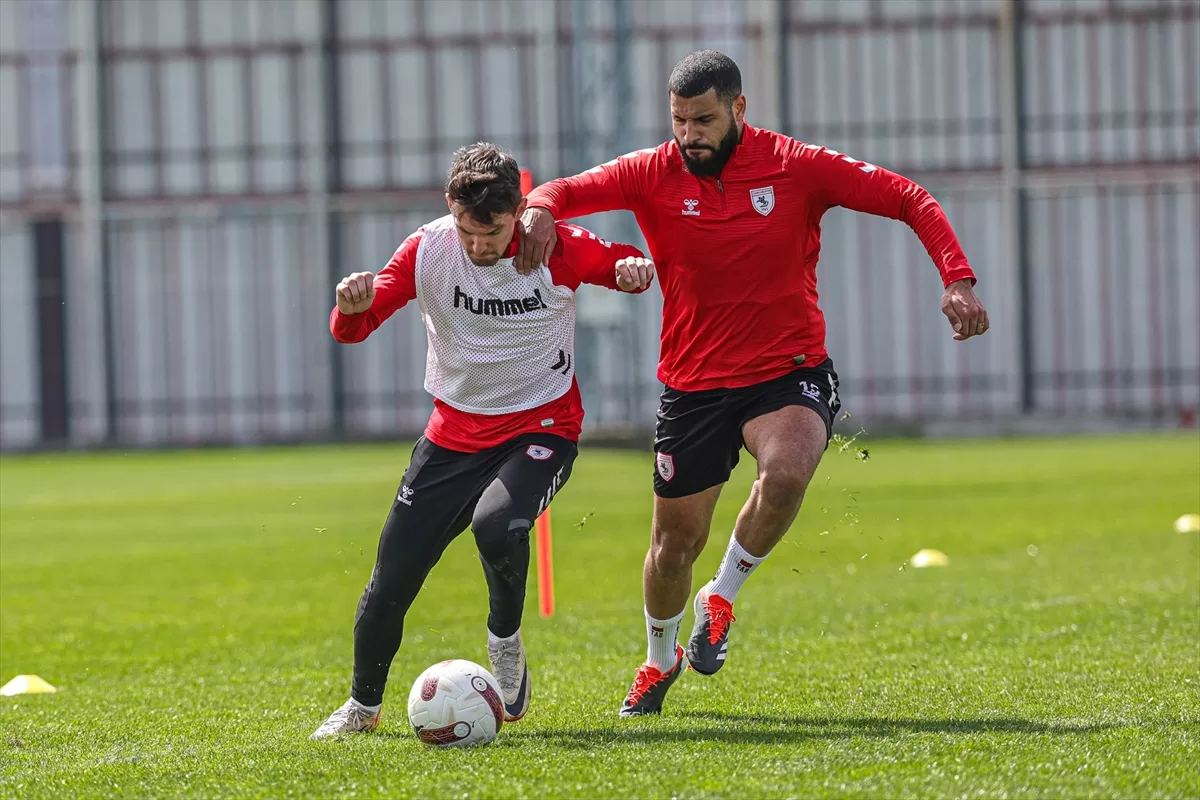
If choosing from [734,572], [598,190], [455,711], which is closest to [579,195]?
[598,190]

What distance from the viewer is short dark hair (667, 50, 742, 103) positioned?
18.8ft

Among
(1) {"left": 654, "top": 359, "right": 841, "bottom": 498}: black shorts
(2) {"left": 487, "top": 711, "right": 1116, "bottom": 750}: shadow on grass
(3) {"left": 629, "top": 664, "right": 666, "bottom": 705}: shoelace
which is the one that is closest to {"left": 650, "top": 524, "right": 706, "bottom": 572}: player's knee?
(1) {"left": 654, "top": 359, "right": 841, "bottom": 498}: black shorts

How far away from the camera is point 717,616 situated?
580 cm

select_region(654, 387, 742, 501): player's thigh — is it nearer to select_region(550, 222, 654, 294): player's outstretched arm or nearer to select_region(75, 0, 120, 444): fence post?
select_region(550, 222, 654, 294): player's outstretched arm

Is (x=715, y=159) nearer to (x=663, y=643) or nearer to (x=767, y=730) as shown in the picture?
(x=663, y=643)

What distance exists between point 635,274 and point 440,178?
28178 millimetres

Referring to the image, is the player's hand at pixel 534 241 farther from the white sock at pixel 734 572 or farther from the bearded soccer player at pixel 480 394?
the white sock at pixel 734 572

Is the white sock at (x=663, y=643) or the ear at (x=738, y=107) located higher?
the ear at (x=738, y=107)

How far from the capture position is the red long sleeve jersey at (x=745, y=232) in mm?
5918

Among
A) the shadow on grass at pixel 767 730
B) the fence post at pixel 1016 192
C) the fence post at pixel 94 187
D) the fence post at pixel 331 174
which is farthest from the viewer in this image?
the fence post at pixel 94 187

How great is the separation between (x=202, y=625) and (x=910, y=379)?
24898 millimetres

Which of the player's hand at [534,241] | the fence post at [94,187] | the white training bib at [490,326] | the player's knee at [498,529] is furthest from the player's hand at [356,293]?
the fence post at [94,187]

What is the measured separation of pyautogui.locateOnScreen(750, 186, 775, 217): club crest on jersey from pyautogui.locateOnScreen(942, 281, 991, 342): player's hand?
2.32 feet

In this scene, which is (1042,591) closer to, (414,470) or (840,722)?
(840,722)
